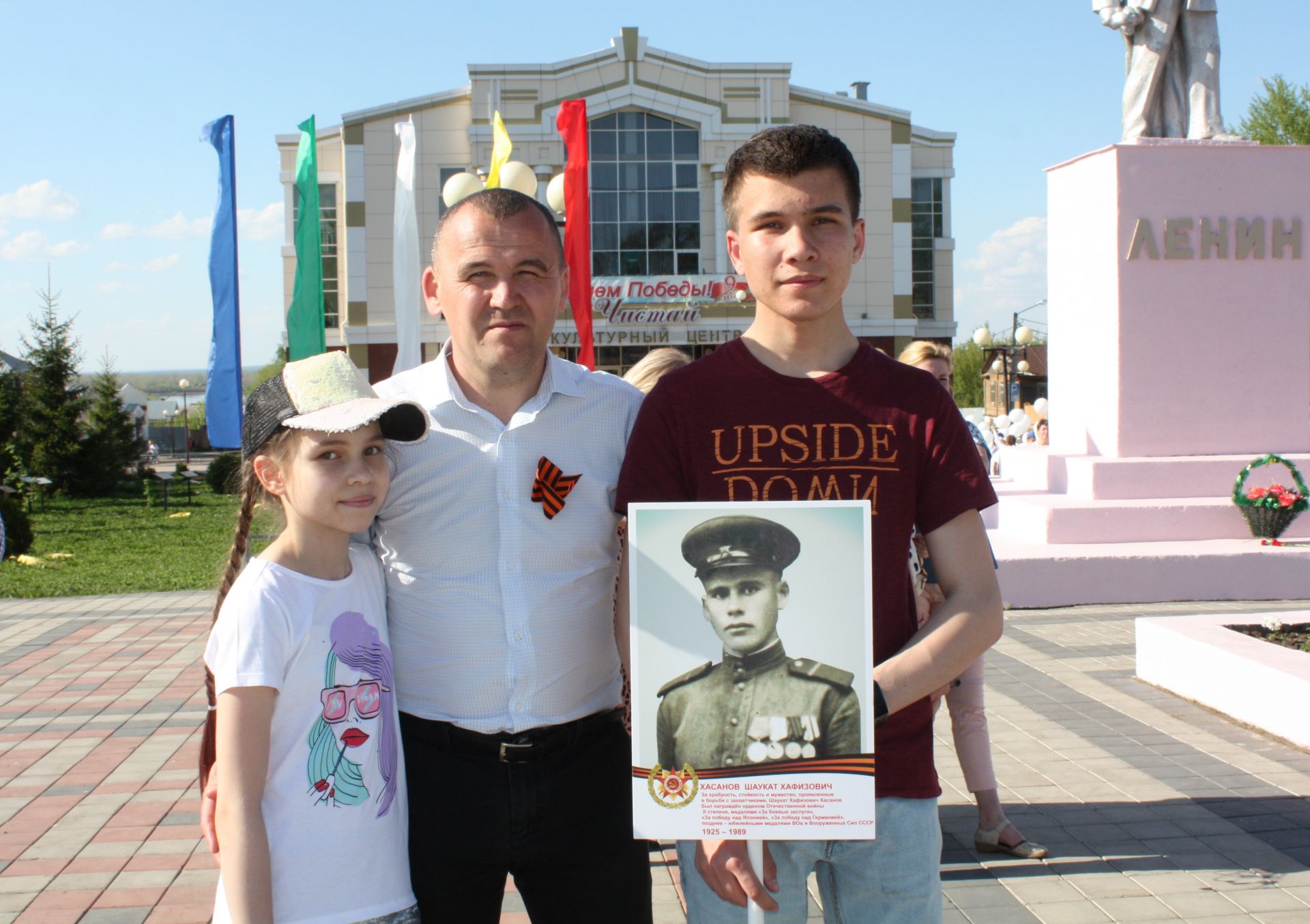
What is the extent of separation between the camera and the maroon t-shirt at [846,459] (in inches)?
77.5

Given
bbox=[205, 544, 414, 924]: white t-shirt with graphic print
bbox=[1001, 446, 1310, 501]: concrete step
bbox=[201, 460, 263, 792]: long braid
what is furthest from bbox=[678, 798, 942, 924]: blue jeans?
bbox=[1001, 446, 1310, 501]: concrete step

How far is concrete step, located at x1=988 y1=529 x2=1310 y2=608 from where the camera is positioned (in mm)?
9094

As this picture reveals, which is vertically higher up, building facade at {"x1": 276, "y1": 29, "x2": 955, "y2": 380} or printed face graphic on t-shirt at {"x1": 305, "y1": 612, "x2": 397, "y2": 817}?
building facade at {"x1": 276, "y1": 29, "x2": 955, "y2": 380}

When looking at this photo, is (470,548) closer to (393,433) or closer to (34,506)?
(393,433)

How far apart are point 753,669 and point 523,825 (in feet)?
2.51

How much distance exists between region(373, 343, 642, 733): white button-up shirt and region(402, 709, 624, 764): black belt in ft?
0.05

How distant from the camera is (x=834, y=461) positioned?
77.6 inches

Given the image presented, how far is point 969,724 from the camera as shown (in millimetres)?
4062

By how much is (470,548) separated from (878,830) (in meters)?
0.96

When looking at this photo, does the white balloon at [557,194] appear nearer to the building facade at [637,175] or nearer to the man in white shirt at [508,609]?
the man in white shirt at [508,609]

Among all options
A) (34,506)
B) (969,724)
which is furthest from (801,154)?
(34,506)

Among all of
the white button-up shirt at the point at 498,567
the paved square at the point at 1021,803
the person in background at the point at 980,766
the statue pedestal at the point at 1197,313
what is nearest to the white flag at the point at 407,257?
the paved square at the point at 1021,803

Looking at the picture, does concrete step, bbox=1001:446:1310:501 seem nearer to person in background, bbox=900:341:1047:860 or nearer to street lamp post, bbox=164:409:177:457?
person in background, bbox=900:341:1047:860

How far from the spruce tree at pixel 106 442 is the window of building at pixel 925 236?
24668mm
